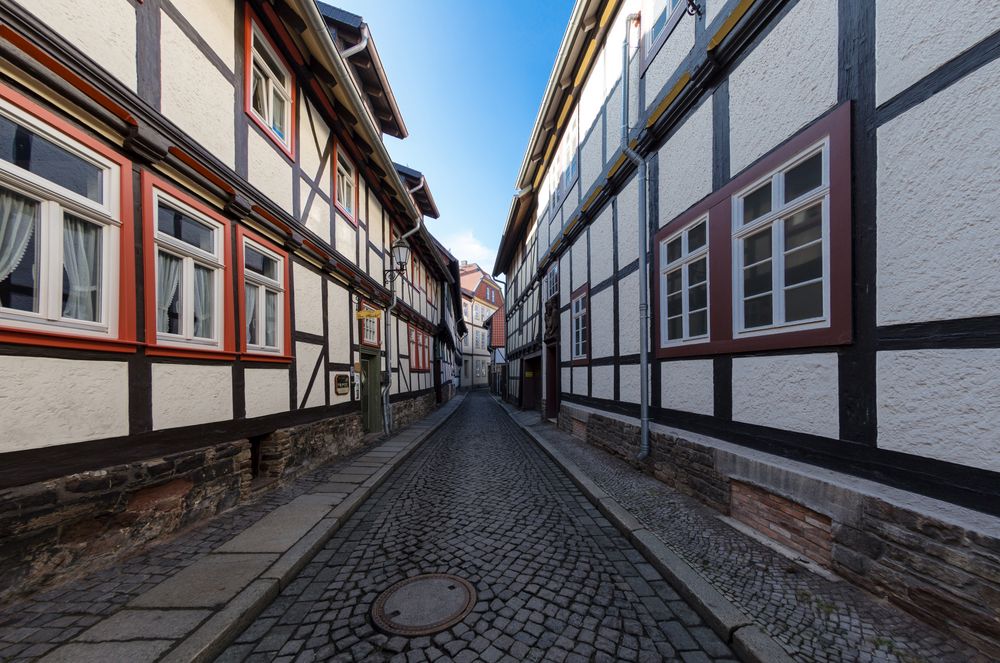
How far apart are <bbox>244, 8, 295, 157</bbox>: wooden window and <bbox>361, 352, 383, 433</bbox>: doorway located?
478 centimetres

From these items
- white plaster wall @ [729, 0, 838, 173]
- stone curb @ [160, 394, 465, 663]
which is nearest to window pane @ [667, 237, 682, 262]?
white plaster wall @ [729, 0, 838, 173]

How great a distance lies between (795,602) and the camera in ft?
8.23

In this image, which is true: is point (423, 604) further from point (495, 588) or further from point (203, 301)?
point (203, 301)

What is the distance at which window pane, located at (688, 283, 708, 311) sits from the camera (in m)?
4.64

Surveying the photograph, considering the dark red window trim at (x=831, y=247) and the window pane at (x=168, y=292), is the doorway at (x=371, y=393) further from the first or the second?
the dark red window trim at (x=831, y=247)

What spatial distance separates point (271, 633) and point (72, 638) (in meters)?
1.04

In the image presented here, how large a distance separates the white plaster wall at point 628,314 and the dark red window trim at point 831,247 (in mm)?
819

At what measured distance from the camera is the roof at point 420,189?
1195cm

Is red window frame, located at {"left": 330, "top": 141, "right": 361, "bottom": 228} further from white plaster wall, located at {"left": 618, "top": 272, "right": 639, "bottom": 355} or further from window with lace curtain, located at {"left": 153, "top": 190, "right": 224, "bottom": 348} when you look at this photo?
white plaster wall, located at {"left": 618, "top": 272, "right": 639, "bottom": 355}

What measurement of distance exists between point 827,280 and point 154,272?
5.67m

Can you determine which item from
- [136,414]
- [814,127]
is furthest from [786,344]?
[136,414]

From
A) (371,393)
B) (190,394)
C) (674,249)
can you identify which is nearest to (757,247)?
(674,249)

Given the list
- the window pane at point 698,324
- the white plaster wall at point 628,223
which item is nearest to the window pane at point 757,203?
the window pane at point 698,324

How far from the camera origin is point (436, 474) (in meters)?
6.29
